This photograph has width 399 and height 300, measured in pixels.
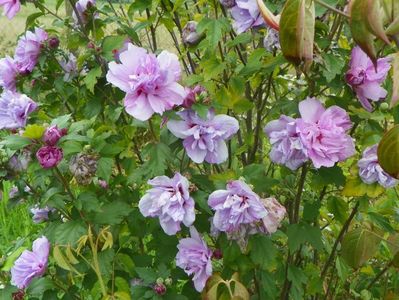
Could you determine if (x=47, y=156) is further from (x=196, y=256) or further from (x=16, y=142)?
(x=196, y=256)

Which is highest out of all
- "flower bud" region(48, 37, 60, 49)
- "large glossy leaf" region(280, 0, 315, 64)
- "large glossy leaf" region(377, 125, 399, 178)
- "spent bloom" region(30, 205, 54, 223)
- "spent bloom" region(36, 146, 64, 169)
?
"large glossy leaf" region(280, 0, 315, 64)

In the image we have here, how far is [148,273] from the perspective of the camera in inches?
54.4

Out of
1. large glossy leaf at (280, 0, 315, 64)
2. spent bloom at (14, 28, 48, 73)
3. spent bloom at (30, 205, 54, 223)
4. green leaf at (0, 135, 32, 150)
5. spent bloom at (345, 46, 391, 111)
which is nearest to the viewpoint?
large glossy leaf at (280, 0, 315, 64)

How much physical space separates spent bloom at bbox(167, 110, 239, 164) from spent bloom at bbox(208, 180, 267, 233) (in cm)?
8

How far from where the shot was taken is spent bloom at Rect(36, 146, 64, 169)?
1.16 meters

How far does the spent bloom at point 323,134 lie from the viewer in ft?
3.93

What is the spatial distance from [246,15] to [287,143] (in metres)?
0.28

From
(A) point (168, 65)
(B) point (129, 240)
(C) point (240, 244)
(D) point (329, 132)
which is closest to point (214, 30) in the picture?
(A) point (168, 65)

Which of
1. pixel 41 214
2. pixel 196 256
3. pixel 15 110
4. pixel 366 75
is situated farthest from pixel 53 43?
pixel 366 75

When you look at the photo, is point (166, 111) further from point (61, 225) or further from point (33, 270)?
point (33, 270)

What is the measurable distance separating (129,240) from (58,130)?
22.8 inches

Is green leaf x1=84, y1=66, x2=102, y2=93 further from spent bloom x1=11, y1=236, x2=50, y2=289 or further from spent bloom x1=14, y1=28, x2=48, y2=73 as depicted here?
spent bloom x1=11, y1=236, x2=50, y2=289

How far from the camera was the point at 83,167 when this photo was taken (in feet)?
4.09

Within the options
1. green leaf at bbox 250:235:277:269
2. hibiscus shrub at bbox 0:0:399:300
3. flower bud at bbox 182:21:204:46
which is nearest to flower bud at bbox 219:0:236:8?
hibiscus shrub at bbox 0:0:399:300
